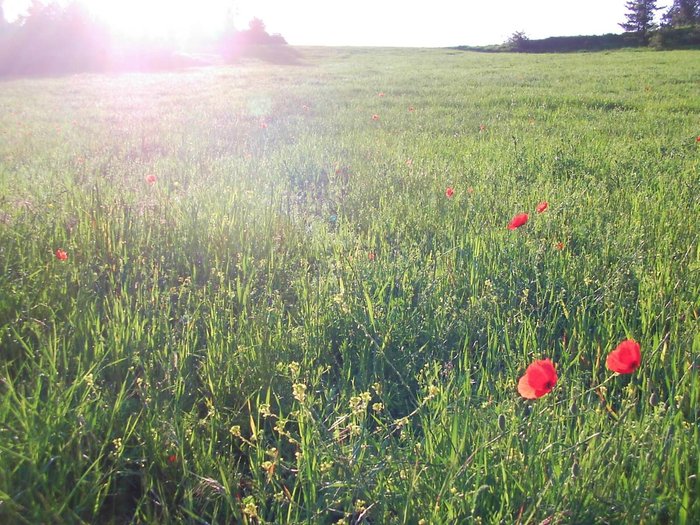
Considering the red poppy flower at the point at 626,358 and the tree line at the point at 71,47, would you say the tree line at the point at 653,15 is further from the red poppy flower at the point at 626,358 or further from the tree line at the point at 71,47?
the red poppy flower at the point at 626,358

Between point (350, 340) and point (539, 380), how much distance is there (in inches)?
37.9

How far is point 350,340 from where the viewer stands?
2025 mm

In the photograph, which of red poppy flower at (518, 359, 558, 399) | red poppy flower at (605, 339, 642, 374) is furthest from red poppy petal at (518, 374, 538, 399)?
red poppy flower at (605, 339, 642, 374)

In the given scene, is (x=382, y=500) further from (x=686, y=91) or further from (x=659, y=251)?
(x=686, y=91)

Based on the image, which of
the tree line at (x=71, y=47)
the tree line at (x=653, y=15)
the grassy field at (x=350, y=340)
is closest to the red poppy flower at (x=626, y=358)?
the grassy field at (x=350, y=340)

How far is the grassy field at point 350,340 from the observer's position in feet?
4.18

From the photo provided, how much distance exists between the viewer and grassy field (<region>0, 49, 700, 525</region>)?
1275mm

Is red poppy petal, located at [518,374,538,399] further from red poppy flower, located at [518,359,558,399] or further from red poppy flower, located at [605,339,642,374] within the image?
red poppy flower, located at [605,339,642,374]

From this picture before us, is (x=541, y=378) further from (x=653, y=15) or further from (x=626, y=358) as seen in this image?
(x=653, y=15)

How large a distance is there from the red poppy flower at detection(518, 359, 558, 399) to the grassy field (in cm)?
8

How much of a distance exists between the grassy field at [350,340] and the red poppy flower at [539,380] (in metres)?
0.08

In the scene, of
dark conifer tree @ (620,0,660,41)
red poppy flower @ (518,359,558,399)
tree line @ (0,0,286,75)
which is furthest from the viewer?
dark conifer tree @ (620,0,660,41)

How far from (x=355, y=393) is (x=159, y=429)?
1.72 ft

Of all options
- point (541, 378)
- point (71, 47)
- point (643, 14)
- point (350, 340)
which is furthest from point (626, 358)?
point (643, 14)
